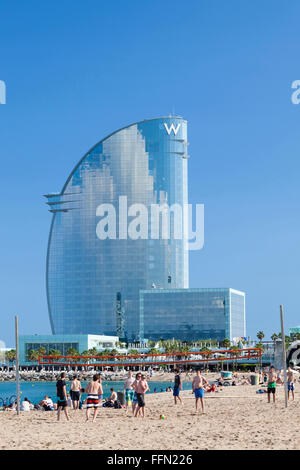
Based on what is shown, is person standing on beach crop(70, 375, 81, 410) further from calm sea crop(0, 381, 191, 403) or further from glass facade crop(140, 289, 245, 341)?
glass facade crop(140, 289, 245, 341)

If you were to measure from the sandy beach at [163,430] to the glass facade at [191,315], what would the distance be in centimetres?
16102

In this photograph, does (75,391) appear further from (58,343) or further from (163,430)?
(58,343)

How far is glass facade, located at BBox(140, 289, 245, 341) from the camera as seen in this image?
188 metres

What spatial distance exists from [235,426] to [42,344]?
527 feet

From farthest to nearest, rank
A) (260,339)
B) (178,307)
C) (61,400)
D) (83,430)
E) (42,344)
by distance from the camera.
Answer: (178,307)
(42,344)
(260,339)
(61,400)
(83,430)

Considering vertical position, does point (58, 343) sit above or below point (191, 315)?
below

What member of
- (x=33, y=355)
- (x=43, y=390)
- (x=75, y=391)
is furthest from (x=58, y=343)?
(x=75, y=391)

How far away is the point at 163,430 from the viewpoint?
20469 millimetres

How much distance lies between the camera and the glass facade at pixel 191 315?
18812cm

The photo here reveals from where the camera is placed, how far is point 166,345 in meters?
176

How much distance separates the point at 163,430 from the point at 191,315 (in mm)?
169645

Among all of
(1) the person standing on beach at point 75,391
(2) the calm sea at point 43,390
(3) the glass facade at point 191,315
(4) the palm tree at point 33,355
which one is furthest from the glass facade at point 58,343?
(1) the person standing on beach at point 75,391
